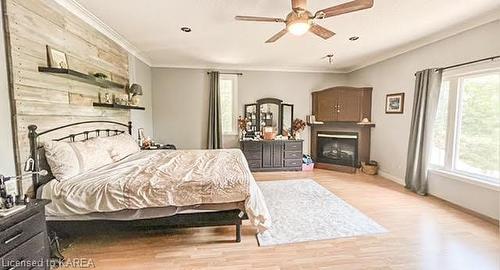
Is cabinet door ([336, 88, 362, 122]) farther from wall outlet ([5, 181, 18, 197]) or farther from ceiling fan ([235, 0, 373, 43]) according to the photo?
wall outlet ([5, 181, 18, 197])

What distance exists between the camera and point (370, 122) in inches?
218

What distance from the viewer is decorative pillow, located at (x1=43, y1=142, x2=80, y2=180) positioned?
2.29 metres

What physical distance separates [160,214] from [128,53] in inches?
130

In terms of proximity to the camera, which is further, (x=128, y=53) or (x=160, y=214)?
(x=128, y=53)

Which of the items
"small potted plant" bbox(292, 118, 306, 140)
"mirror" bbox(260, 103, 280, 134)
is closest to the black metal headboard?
"mirror" bbox(260, 103, 280, 134)

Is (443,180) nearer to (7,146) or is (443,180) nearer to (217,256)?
(217,256)

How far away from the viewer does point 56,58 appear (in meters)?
2.50

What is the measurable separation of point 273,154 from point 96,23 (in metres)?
4.10

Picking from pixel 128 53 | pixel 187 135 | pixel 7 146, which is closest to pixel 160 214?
pixel 7 146

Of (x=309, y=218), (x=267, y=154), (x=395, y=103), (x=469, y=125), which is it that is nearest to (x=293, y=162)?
(x=267, y=154)

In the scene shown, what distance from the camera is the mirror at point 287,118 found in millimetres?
6238

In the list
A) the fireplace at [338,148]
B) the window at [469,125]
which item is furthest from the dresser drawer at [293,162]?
the window at [469,125]

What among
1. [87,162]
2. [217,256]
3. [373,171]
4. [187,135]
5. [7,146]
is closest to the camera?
[7,146]

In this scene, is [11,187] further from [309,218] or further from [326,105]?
[326,105]
